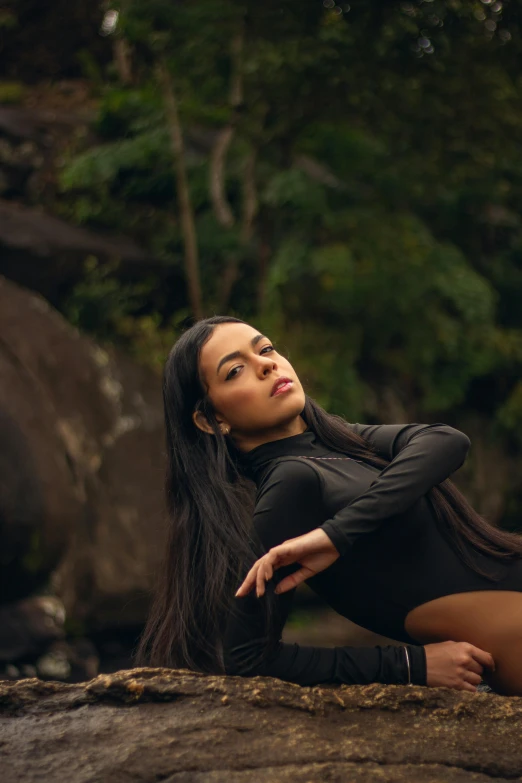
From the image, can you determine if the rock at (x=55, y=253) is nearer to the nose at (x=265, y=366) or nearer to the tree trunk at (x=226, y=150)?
the tree trunk at (x=226, y=150)

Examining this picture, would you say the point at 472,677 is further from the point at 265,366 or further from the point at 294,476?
the point at 265,366

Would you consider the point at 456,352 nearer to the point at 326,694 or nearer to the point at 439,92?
the point at 439,92

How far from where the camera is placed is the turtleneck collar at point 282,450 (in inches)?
102

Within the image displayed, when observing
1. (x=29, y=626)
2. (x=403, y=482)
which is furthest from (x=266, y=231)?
(x=403, y=482)

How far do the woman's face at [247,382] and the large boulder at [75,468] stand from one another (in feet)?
16.4

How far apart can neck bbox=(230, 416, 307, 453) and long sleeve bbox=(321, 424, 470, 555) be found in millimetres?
284

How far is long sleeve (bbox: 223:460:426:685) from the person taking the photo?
2389mm

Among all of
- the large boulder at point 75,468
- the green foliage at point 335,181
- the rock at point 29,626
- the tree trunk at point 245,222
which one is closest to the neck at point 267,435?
the large boulder at point 75,468

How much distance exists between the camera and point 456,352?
9.92m

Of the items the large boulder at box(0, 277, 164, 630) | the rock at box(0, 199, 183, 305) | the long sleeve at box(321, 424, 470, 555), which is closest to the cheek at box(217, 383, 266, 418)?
the long sleeve at box(321, 424, 470, 555)

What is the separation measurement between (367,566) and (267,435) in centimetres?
42

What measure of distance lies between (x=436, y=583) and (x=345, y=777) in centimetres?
64

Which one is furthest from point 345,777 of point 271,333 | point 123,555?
point 271,333

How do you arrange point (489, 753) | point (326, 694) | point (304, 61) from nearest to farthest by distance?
point (489, 753) < point (326, 694) < point (304, 61)
